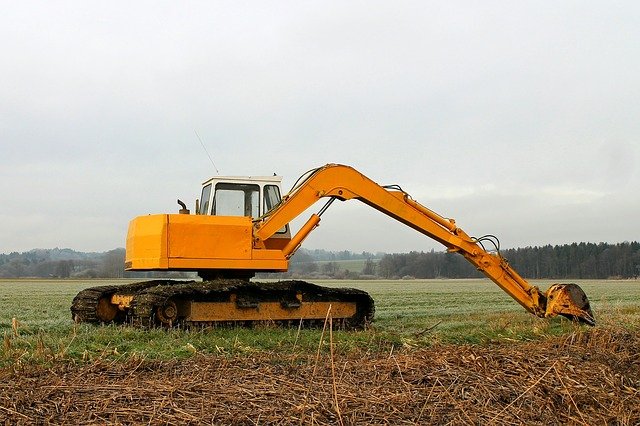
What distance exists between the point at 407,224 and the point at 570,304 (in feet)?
12.1

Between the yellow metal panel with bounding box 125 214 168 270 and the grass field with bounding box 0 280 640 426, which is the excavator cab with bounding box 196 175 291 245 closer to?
the yellow metal panel with bounding box 125 214 168 270

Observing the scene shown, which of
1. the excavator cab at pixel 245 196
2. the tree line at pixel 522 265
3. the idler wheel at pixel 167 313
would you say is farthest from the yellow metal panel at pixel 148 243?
the tree line at pixel 522 265

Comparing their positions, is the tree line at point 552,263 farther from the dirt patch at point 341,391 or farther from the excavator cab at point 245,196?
the dirt patch at point 341,391

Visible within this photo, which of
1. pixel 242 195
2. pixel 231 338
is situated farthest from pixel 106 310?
pixel 231 338

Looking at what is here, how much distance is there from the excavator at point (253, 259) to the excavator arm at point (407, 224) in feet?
0.07

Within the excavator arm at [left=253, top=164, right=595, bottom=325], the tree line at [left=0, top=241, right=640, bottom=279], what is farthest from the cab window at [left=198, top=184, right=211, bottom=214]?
the tree line at [left=0, top=241, right=640, bottom=279]

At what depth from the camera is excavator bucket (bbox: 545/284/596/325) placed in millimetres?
13906

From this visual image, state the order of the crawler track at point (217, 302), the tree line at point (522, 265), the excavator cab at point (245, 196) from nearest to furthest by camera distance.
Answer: the crawler track at point (217, 302) < the excavator cab at point (245, 196) < the tree line at point (522, 265)

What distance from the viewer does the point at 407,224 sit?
48.9 ft

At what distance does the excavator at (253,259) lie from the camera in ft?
43.9

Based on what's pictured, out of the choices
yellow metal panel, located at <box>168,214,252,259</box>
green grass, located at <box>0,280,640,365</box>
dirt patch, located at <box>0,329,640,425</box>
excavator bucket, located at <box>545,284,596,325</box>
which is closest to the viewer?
dirt patch, located at <box>0,329,640,425</box>

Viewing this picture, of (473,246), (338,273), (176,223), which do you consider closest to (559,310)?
(473,246)

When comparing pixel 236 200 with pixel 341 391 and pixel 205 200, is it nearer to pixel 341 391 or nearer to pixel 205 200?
pixel 205 200

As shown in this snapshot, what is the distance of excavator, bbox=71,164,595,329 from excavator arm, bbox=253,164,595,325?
0.02m
